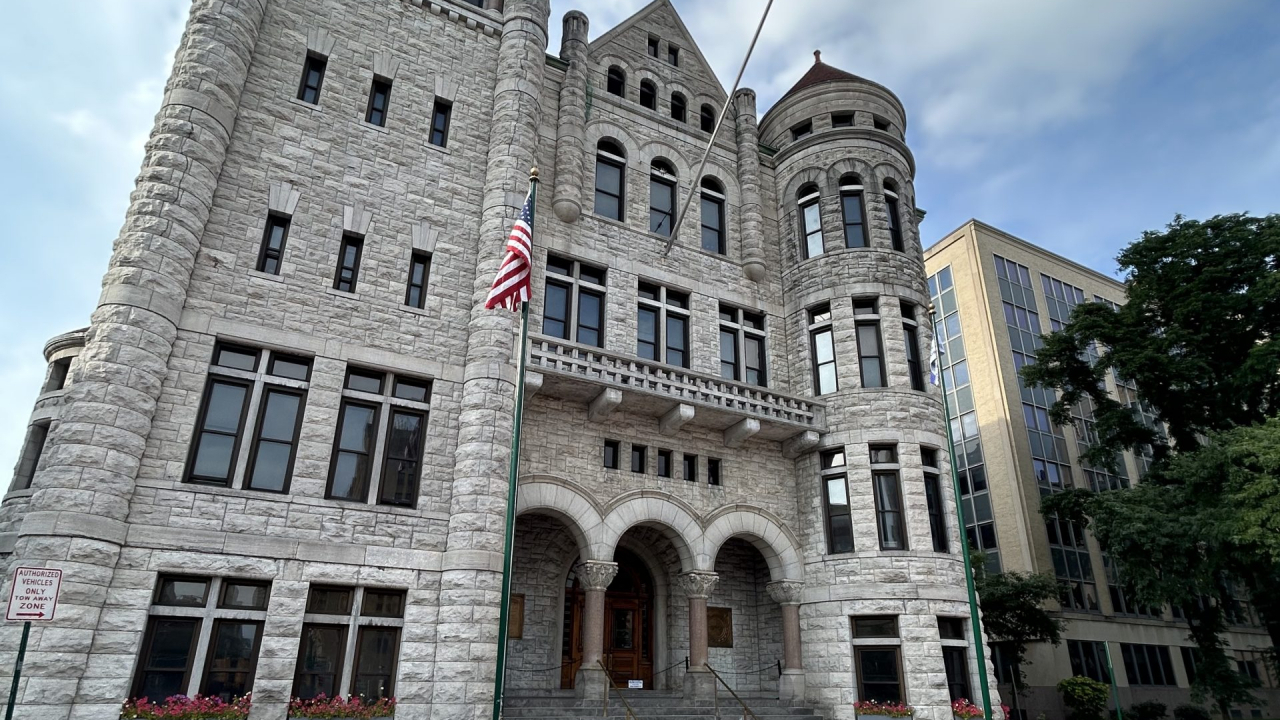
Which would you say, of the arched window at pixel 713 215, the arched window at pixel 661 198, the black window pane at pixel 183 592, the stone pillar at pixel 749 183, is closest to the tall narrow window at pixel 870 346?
the stone pillar at pixel 749 183

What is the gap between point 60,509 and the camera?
11047 millimetres

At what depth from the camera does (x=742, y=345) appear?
20609 mm

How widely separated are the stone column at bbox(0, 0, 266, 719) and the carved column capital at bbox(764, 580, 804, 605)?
13102 millimetres

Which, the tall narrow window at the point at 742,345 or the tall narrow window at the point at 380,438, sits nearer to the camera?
the tall narrow window at the point at 380,438

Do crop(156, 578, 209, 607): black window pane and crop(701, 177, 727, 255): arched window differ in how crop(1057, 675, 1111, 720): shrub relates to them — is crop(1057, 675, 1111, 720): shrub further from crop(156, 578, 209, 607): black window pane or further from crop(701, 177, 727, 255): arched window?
crop(156, 578, 209, 607): black window pane

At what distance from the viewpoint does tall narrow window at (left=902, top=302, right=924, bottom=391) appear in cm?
2020

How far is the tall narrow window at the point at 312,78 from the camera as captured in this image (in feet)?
53.5

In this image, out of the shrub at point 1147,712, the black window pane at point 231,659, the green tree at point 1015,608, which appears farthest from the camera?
the shrub at point 1147,712

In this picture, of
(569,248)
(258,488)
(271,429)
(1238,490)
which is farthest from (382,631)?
(1238,490)

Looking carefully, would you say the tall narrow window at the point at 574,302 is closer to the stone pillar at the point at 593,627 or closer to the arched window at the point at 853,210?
the stone pillar at the point at 593,627

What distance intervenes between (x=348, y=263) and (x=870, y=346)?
13.1 meters

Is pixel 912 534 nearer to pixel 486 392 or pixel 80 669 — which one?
pixel 486 392

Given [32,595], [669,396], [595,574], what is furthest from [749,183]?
[32,595]

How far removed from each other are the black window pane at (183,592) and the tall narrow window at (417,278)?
6233 millimetres
